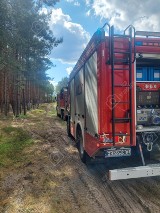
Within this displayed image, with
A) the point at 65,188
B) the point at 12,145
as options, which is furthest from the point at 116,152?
the point at 12,145

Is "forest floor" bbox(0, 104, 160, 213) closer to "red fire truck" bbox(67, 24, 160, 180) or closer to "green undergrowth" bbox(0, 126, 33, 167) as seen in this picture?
"green undergrowth" bbox(0, 126, 33, 167)

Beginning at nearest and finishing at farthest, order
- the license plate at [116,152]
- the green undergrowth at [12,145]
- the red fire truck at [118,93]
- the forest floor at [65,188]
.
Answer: the forest floor at [65,188]
the red fire truck at [118,93]
the license plate at [116,152]
the green undergrowth at [12,145]

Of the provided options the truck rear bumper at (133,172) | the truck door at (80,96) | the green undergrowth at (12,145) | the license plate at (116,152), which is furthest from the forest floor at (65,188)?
the truck door at (80,96)

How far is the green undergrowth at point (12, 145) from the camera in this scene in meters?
8.53

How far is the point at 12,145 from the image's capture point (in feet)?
35.4

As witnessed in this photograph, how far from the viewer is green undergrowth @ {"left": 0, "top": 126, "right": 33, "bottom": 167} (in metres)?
8.53

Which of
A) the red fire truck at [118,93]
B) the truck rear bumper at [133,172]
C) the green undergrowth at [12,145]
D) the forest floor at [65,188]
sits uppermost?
the red fire truck at [118,93]

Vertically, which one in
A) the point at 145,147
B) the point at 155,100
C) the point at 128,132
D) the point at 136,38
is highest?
the point at 136,38

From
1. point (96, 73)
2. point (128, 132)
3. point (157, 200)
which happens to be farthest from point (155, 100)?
point (157, 200)

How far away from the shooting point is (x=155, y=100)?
650cm

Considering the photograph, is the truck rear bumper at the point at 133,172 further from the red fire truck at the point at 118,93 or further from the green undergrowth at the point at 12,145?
the green undergrowth at the point at 12,145

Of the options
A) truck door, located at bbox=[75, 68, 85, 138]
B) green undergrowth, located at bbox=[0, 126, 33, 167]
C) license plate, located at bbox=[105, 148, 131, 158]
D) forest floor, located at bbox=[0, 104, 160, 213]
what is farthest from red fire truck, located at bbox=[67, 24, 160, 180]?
green undergrowth, located at bbox=[0, 126, 33, 167]

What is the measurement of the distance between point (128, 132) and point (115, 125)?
0.37m

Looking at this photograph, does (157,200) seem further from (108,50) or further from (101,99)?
(108,50)
